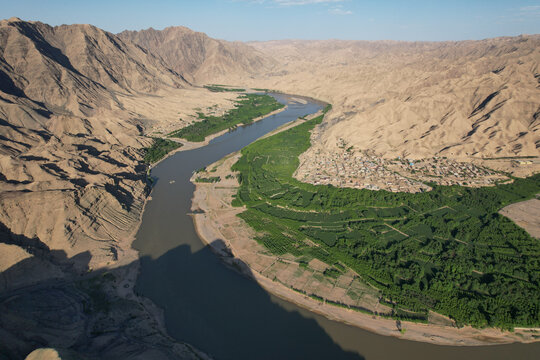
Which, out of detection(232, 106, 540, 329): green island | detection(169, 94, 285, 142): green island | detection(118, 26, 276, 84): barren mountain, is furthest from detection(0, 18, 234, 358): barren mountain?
detection(118, 26, 276, 84): barren mountain

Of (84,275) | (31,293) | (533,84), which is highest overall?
(533,84)

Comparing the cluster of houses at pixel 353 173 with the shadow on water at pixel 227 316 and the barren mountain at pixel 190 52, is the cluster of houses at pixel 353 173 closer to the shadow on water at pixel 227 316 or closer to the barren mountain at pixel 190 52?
the shadow on water at pixel 227 316

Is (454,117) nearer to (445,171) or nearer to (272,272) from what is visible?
(445,171)

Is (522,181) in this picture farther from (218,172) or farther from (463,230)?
(218,172)

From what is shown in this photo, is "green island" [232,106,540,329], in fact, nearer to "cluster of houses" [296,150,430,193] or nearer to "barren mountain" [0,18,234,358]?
"cluster of houses" [296,150,430,193]

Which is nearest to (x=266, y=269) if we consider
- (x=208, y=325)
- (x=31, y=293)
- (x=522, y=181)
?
(x=208, y=325)

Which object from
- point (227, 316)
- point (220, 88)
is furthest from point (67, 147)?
point (220, 88)

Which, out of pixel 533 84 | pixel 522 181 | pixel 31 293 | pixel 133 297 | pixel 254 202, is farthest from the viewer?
pixel 533 84
